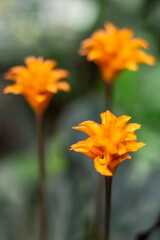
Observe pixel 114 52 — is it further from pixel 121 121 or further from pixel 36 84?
pixel 121 121

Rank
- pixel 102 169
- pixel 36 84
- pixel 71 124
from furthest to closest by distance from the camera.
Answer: pixel 71 124 → pixel 36 84 → pixel 102 169

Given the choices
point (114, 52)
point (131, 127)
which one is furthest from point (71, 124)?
point (131, 127)

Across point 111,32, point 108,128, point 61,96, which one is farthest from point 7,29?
point 108,128

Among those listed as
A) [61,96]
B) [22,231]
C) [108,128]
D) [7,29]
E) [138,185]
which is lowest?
[22,231]

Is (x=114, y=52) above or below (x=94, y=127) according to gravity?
above

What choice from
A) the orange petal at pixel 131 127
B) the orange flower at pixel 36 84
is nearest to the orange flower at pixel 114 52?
the orange flower at pixel 36 84

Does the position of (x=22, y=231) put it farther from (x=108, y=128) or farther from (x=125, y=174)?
(x=108, y=128)
